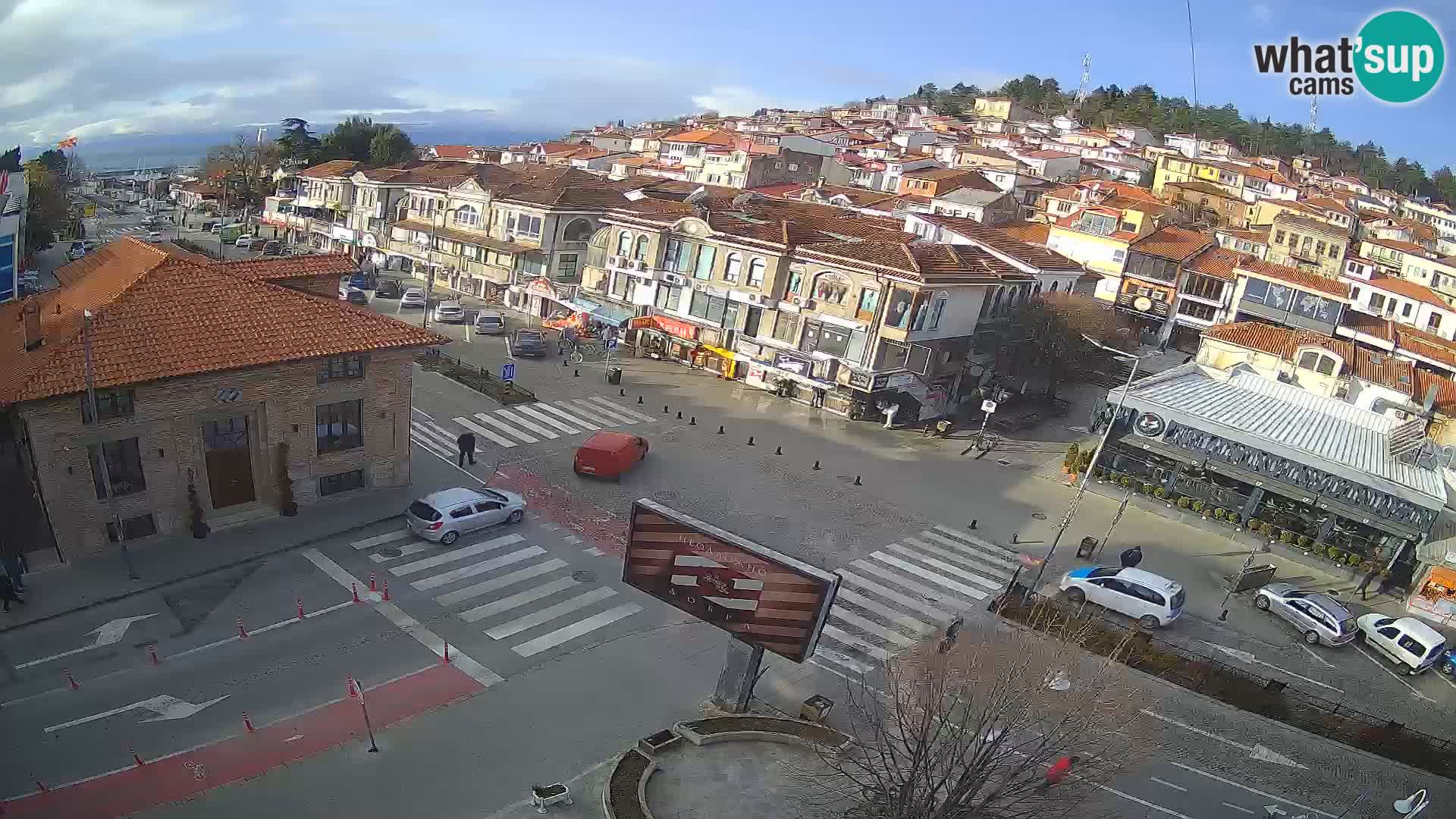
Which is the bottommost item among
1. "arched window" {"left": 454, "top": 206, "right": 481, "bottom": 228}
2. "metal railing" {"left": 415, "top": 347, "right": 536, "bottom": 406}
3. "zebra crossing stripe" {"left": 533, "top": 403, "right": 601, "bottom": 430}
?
"zebra crossing stripe" {"left": 533, "top": 403, "right": 601, "bottom": 430}

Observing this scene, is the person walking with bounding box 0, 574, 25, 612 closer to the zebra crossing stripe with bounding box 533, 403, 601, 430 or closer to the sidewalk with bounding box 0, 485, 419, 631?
the sidewalk with bounding box 0, 485, 419, 631

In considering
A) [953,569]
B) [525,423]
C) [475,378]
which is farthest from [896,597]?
[475,378]

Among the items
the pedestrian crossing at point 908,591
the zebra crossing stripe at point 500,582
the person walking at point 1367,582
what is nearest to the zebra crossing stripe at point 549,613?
the zebra crossing stripe at point 500,582

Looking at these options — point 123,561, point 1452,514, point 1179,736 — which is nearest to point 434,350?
point 123,561

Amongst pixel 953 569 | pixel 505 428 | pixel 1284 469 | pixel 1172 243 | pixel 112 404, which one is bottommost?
pixel 953 569

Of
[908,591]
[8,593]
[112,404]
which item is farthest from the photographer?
[908,591]

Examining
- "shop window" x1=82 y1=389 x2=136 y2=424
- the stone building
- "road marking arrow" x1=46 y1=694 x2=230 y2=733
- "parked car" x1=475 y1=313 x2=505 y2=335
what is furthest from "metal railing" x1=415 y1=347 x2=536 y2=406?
"road marking arrow" x1=46 y1=694 x2=230 y2=733

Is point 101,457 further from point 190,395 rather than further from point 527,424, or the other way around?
point 527,424
